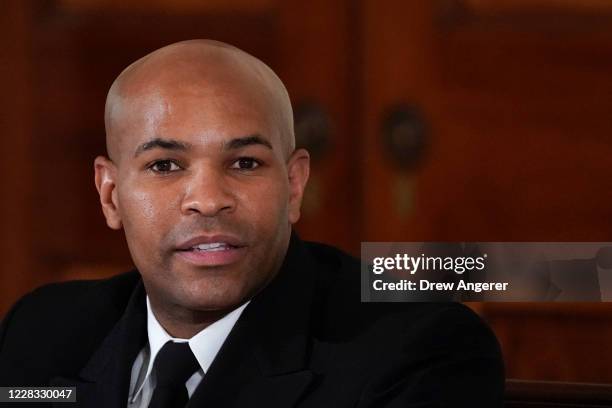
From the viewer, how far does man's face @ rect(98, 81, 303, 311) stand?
0.84 meters

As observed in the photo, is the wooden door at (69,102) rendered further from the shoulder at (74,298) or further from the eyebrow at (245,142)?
the eyebrow at (245,142)

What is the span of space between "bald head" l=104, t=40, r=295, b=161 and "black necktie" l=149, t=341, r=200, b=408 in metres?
0.17

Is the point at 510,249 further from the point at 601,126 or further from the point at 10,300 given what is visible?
the point at 10,300

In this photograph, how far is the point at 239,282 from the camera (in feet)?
2.85

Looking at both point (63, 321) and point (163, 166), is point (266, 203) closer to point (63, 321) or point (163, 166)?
point (163, 166)

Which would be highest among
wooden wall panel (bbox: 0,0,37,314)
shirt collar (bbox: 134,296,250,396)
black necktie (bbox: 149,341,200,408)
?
wooden wall panel (bbox: 0,0,37,314)

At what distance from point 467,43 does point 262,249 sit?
36 centimetres

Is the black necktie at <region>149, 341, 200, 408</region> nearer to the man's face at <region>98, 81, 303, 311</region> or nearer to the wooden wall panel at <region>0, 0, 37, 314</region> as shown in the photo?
the man's face at <region>98, 81, 303, 311</region>

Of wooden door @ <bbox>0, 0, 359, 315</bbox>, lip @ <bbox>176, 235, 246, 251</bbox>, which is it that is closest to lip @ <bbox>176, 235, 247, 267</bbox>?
lip @ <bbox>176, 235, 246, 251</bbox>

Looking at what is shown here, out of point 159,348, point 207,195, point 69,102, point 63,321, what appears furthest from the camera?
point 69,102

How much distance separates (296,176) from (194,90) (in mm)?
128

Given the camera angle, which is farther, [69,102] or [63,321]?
[69,102]

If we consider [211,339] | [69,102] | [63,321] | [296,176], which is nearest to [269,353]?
[211,339]
